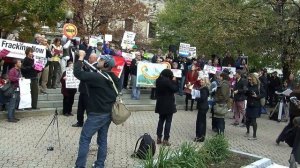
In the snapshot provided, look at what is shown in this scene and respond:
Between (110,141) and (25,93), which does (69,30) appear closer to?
(25,93)

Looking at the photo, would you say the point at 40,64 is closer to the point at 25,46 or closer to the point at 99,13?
the point at 25,46

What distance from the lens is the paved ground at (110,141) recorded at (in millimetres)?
8188

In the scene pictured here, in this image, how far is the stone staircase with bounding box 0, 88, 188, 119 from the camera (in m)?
12.8

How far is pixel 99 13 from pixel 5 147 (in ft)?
66.2

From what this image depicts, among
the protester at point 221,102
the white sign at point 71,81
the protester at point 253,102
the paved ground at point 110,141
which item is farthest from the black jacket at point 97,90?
the protester at point 253,102

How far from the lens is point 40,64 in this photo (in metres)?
13.7

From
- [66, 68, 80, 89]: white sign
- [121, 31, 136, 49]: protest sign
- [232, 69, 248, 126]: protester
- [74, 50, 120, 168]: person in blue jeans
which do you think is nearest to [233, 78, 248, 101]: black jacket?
[232, 69, 248, 126]: protester

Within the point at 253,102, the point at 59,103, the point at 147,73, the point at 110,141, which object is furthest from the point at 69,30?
the point at 253,102

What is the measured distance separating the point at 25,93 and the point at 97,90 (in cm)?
548

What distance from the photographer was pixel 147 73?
16516mm

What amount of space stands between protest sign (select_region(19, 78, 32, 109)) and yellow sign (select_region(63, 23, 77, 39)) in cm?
420

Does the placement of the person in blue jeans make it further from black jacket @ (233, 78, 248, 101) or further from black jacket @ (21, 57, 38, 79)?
black jacket @ (233, 78, 248, 101)

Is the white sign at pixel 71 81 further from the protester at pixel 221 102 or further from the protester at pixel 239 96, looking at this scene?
the protester at pixel 239 96

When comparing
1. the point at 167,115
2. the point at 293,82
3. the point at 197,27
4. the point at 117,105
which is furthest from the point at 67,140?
the point at 197,27
